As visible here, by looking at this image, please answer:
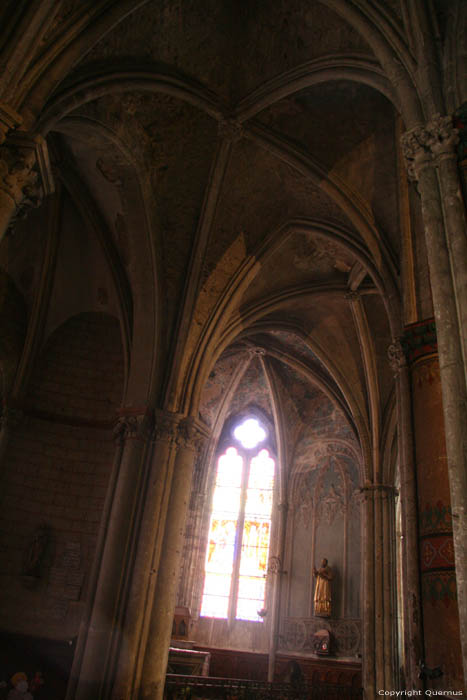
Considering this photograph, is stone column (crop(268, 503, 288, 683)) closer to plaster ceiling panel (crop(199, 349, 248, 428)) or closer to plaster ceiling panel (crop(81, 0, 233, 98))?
plaster ceiling panel (crop(199, 349, 248, 428))

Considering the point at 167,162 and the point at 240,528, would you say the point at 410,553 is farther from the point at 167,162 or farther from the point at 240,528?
the point at 240,528

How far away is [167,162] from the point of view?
1062 centimetres

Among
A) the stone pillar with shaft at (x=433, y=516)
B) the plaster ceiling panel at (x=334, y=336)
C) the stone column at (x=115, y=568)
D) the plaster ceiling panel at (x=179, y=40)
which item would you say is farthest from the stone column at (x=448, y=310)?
the plaster ceiling panel at (x=334, y=336)

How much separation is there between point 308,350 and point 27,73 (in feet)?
36.5

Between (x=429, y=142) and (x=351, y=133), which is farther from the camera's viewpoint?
(x=351, y=133)

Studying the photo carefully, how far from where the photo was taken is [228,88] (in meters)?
10.0

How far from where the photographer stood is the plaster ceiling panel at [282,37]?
337 inches

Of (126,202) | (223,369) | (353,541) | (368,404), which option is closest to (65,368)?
(126,202)

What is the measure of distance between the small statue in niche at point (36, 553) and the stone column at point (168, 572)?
2.99 m

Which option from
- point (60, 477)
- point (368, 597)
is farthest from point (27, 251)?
point (368, 597)

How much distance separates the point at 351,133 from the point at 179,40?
3.16m

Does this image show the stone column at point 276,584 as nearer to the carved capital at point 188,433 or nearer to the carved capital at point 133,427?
the carved capital at point 188,433

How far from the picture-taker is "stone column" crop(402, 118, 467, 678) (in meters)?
4.05

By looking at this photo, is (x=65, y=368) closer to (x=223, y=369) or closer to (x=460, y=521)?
(x=223, y=369)
